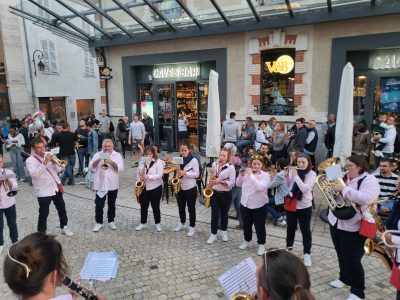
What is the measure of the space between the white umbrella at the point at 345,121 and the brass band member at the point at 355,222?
7.74ft

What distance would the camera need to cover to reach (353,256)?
382 cm

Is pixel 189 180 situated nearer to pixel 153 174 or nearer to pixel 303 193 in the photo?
pixel 153 174

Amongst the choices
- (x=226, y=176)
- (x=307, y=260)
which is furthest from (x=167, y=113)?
(x=307, y=260)

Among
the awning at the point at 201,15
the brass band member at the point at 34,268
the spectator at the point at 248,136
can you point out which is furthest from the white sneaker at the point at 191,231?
the awning at the point at 201,15

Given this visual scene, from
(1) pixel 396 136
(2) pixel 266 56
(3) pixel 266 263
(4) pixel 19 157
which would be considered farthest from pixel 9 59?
(3) pixel 266 263

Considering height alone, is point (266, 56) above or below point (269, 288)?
above

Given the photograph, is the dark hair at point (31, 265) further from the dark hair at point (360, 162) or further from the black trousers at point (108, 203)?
the black trousers at point (108, 203)

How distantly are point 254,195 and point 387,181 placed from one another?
2.58 metres

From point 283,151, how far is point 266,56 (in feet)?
11.6

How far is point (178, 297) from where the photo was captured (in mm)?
4215

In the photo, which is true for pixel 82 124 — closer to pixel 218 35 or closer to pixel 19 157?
pixel 19 157

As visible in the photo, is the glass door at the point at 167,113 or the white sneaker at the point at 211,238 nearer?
the white sneaker at the point at 211,238

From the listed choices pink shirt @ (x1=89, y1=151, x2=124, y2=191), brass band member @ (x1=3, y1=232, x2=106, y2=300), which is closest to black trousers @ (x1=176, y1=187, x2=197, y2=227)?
pink shirt @ (x1=89, y1=151, x2=124, y2=191)

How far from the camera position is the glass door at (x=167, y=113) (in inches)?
520
